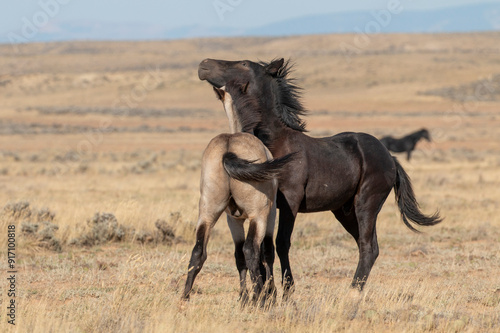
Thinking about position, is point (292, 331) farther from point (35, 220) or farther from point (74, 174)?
point (74, 174)

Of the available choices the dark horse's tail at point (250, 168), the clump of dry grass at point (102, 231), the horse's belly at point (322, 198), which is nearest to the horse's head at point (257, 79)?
the horse's belly at point (322, 198)

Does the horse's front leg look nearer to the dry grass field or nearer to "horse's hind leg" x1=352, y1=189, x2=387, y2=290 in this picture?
the dry grass field

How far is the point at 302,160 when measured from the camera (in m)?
6.87

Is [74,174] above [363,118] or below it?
below

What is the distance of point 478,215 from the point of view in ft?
46.4

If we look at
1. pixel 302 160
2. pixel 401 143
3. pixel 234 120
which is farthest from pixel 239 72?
pixel 401 143

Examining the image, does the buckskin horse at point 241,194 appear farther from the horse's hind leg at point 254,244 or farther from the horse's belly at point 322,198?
the horse's belly at point 322,198

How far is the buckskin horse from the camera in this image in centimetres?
595

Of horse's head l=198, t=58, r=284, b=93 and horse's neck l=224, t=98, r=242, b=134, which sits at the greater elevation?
horse's head l=198, t=58, r=284, b=93

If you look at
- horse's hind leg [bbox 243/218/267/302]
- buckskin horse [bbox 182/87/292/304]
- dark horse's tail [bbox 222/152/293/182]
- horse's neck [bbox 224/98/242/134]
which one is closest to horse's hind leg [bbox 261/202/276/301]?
buckskin horse [bbox 182/87/292/304]

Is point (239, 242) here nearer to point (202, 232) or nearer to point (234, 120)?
point (202, 232)

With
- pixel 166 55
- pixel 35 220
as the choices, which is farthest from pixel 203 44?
pixel 35 220

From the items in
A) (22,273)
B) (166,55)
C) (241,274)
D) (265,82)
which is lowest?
(22,273)

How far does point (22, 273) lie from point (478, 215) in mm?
9610
